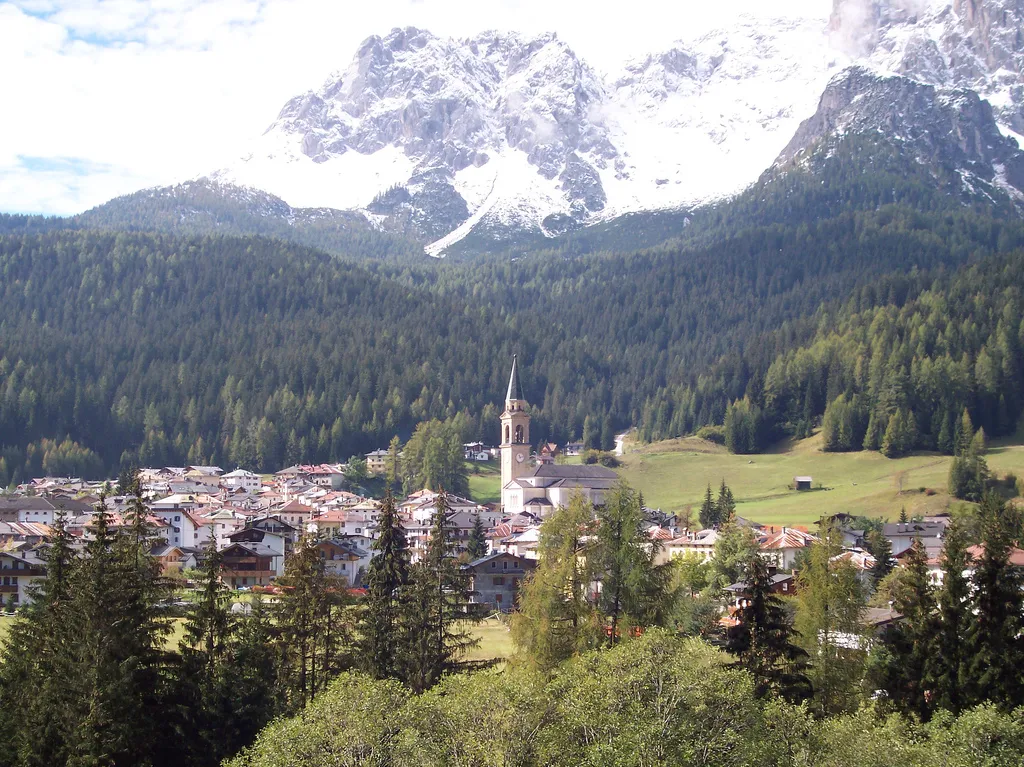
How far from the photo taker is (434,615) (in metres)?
49.3

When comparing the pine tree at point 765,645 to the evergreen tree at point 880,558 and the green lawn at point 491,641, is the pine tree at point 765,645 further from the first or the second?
the evergreen tree at point 880,558

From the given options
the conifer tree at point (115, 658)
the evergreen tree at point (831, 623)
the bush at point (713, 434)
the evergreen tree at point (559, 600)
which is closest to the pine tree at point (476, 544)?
the evergreen tree at point (559, 600)

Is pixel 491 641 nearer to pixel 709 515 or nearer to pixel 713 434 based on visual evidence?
pixel 709 515

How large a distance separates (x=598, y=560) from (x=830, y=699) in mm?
9681

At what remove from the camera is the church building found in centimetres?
13988

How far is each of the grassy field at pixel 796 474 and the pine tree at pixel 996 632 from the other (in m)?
76.6

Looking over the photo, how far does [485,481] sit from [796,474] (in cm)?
4166

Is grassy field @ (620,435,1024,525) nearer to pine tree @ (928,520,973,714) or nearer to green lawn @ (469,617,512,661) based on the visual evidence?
green lawn @ (469,617,512,661)

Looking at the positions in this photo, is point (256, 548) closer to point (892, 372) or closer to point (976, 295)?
point (892, 372)

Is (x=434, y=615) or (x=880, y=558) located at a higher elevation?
(x=434, y=615)

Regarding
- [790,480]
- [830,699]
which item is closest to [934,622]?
[830,699]

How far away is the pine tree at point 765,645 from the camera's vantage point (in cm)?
4331

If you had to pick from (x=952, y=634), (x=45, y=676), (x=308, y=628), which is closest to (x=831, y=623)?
(x=952, y=634)

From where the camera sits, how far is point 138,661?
42.6 m
